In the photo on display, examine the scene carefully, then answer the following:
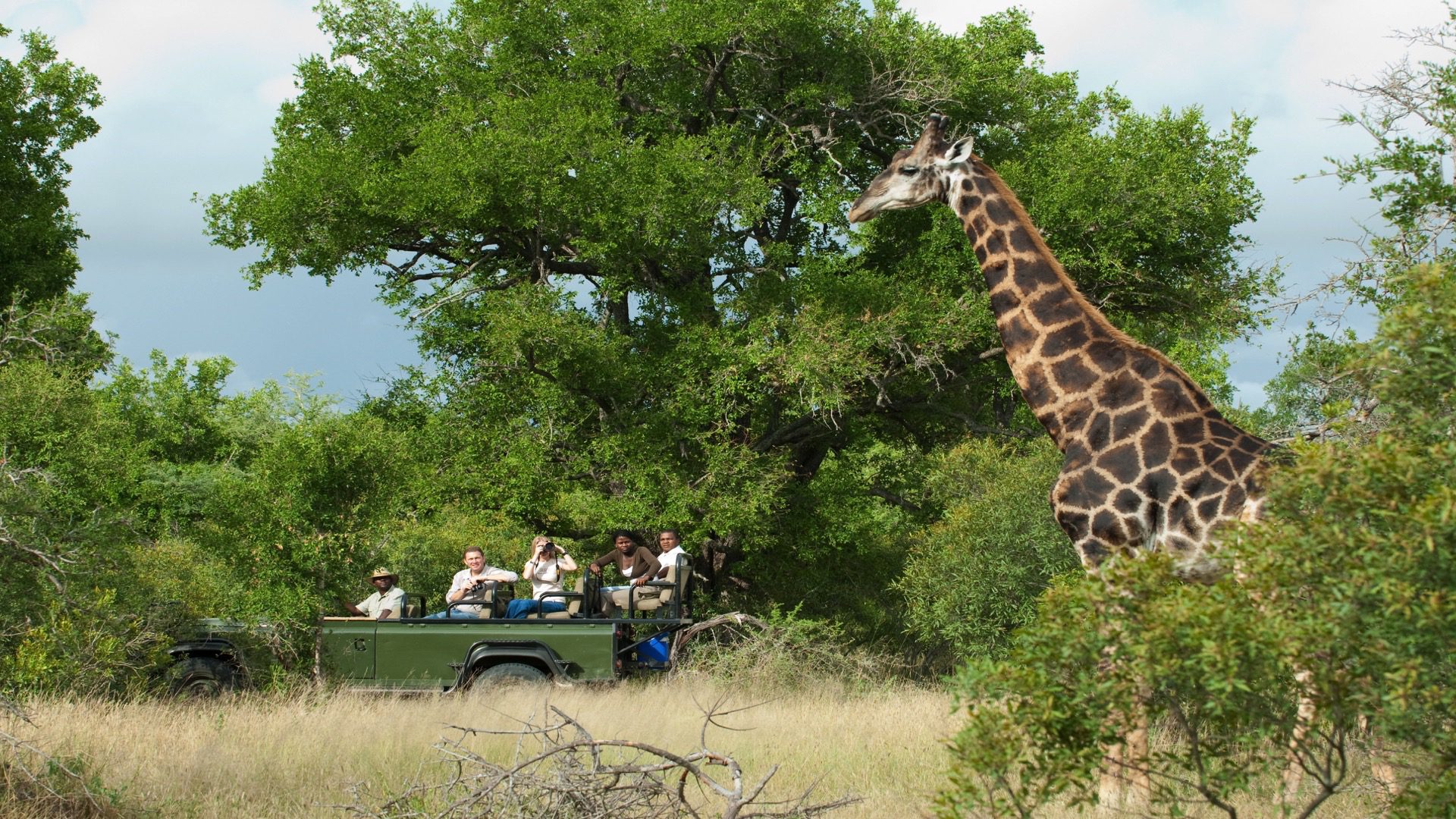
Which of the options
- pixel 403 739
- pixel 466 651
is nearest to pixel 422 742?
pixel 403 739

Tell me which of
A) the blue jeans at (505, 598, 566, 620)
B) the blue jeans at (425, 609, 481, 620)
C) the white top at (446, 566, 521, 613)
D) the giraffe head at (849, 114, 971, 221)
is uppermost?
the giraffe head at (849, 114, 971, 221)

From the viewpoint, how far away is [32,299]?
2583 centimetres

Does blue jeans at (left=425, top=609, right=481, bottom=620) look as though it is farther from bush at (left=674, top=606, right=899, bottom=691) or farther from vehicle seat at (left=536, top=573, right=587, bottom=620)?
bush at (left=674, top=606, right=899, bottom=691)

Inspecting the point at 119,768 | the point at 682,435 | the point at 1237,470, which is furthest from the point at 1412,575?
the point at 682,435

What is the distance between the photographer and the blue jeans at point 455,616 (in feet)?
41.3

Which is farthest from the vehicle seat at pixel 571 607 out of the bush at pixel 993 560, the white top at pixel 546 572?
the bush at pixel 993 560

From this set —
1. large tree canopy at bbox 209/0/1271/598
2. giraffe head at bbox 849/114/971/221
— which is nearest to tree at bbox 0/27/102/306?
large tree canopy at bbox 209/0/1271/598

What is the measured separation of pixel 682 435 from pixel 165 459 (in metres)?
29.0

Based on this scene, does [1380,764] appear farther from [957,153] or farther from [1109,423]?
[957,153]

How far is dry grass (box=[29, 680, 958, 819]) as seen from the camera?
7.61 m

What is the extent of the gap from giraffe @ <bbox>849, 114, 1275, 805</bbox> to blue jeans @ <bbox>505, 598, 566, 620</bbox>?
5.84 meters

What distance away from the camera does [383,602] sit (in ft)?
43.5

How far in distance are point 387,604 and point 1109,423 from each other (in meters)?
7.90

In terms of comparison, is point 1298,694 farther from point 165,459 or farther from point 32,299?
point 165,459
